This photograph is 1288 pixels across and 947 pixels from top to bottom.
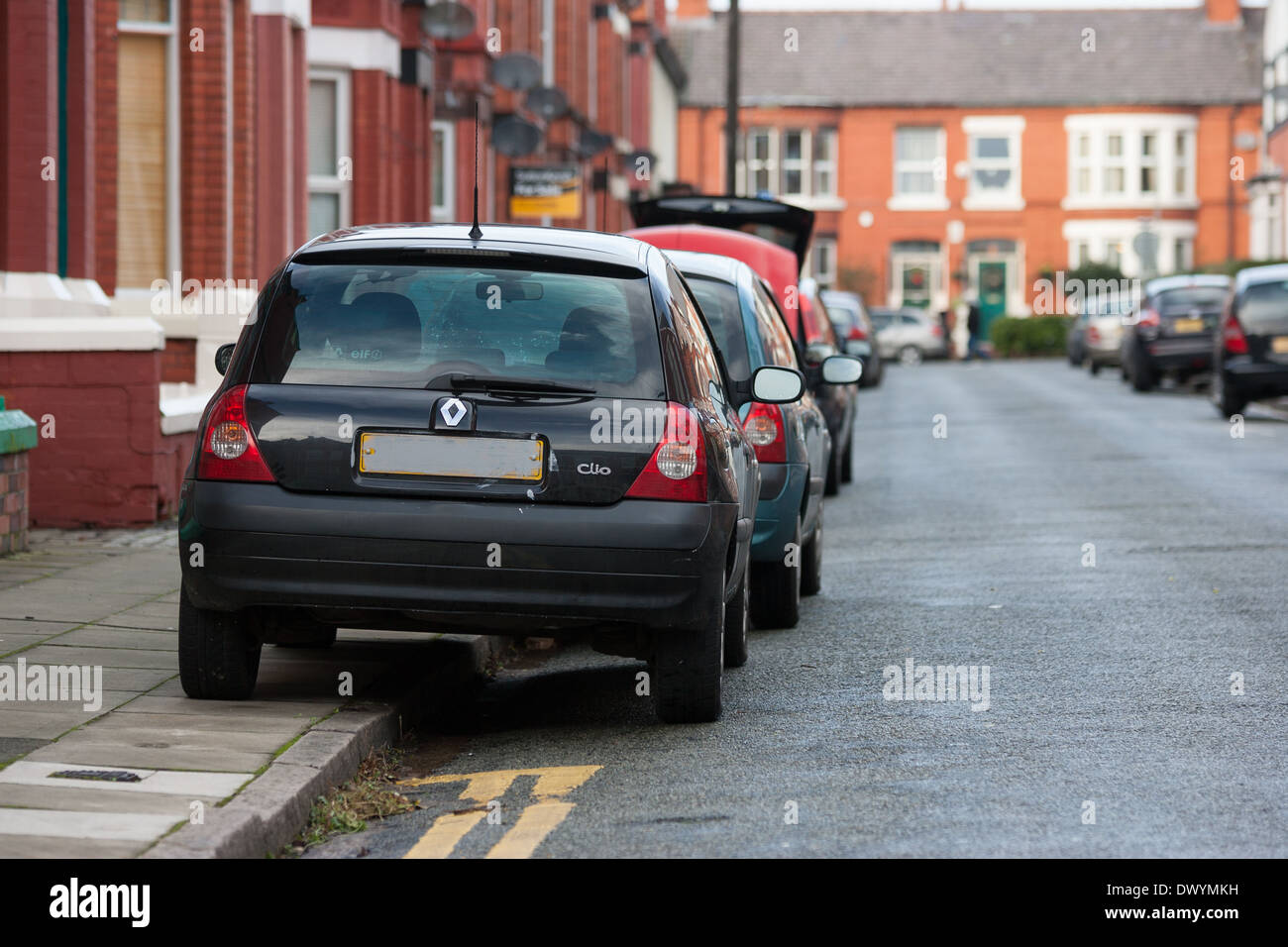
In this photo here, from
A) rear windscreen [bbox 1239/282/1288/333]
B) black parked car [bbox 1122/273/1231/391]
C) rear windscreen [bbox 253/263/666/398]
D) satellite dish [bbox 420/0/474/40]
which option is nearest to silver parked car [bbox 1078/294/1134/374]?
black parked car [bbox 1122/273/1231/391]

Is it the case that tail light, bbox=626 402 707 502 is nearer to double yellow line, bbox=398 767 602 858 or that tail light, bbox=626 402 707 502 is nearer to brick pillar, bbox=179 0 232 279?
double yellow line, bbox=398 767 602 858

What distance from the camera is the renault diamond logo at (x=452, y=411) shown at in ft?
20.4

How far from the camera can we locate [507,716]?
7.34 m

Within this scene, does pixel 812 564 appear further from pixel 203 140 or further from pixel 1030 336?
pixel 1030 336

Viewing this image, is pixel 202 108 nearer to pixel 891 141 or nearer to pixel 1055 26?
pixel 891 141

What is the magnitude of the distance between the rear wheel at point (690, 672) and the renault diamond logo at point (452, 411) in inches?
39.7

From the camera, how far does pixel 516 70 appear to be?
77.8ft

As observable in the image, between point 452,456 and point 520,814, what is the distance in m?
1.21

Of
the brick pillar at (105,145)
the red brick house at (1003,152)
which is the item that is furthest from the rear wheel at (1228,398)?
the red brick house at (1003,152)

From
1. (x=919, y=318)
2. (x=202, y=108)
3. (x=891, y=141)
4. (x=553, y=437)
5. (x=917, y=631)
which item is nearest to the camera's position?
(x=553, y=437)

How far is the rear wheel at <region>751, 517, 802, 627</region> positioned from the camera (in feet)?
29.9

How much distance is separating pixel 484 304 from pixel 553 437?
0.55 metres
